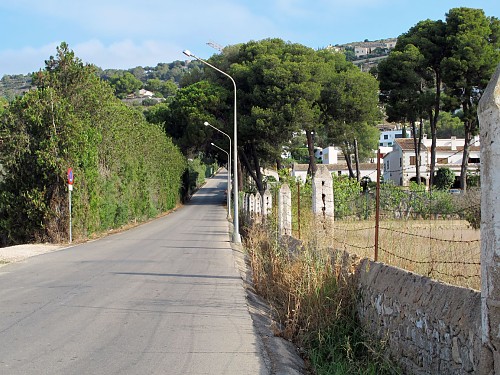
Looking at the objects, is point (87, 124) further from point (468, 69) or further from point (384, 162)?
point (384, 162)

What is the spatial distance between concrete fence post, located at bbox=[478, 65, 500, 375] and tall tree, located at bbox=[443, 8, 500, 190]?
130 ft

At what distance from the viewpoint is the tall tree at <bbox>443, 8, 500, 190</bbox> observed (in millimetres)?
43469

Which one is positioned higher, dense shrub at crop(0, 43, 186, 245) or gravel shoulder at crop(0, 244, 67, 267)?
dense shrub at crop(0, 43, 186, 245)

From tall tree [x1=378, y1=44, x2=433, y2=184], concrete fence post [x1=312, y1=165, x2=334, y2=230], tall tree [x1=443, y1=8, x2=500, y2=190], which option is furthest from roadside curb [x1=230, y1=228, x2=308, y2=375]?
tall tree [x1=378, y1=44, x2=433, y2=184]

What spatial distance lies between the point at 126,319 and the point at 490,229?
19.7 feet

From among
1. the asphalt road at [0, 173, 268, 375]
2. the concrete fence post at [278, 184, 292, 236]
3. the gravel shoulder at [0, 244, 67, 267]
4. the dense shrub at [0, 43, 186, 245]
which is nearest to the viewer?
the asphalt road at [0, 173, 268, 375]

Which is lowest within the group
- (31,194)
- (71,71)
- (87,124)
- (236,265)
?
(236,265)

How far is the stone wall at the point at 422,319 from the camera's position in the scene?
568 centimetres

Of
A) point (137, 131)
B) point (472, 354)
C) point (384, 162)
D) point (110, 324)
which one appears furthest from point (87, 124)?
point (384, 162)

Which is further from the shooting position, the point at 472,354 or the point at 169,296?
the point at 169,296

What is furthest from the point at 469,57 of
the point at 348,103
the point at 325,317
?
the point at 325,317

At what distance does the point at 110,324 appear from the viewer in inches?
353

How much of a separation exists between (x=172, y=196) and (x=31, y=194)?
111ft

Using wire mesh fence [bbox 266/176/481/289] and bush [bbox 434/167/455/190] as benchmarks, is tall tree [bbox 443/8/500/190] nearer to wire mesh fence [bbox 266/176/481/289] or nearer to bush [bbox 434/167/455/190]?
bush [bbox 434/167/455/190]
